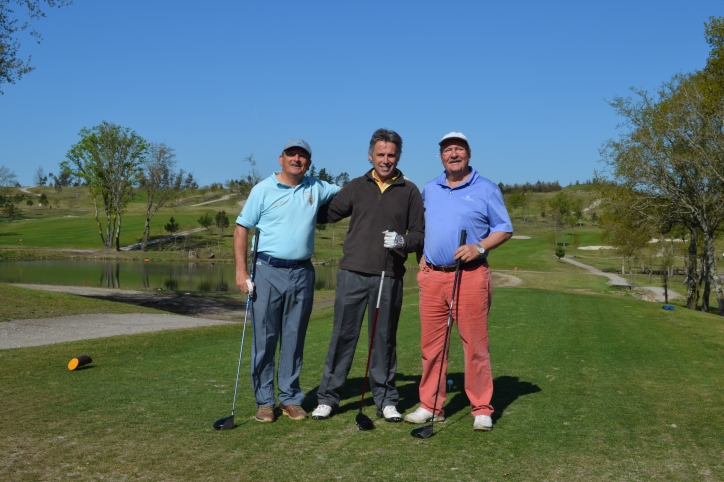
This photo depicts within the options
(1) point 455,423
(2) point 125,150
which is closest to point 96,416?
(1) point 455,423

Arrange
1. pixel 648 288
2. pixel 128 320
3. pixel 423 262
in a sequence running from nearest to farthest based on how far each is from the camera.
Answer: pixel 423 262 → pixel 128 320 → pixel 648 288

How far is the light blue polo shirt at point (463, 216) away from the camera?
227 inches

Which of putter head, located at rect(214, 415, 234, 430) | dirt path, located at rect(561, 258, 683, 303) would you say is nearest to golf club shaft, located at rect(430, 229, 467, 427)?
putter head, located at rect(214, 415, 234, 430)

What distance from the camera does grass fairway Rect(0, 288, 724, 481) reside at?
14.5 feet

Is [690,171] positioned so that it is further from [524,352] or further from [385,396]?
[385,396]

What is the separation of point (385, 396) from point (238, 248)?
70.9 inches

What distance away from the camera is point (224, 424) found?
17.3ft

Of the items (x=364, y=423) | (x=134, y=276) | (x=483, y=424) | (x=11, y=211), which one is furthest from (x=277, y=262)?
(x=11, y=211)

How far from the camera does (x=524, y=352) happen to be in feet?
33.1

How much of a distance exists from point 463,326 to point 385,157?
1578 mm

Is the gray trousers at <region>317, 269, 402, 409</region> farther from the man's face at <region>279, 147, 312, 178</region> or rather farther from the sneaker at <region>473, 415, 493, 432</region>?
the man's face at <region>279, 147, 312, 178</region>

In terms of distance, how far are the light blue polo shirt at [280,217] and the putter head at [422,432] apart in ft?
5.78

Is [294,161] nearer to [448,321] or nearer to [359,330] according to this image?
[359,330]

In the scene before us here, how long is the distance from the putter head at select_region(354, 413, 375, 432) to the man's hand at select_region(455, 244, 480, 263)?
148 cm
